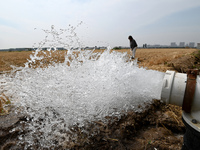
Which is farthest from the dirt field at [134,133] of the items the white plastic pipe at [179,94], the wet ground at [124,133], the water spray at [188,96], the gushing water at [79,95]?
the white plastic pipe at [179,94]

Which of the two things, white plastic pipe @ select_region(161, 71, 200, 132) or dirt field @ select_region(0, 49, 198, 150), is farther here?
dirt field @ select_region(0, 49, 198, 150)

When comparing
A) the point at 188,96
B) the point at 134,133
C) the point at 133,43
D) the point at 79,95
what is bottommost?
the point at 134,133

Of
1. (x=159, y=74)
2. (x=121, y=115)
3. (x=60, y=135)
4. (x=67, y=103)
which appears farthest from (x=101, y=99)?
(x=159, y=74)

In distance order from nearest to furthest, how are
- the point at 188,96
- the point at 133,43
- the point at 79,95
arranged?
the point at 188,96 → the point at 79,95 → the point at 133,43

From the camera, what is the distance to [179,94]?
1.37 meters

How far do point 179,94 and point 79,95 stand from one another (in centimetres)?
165

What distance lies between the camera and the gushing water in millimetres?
2086

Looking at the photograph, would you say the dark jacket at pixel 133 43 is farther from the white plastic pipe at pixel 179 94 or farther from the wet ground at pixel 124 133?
the white plastic pipe at pixel 179 94

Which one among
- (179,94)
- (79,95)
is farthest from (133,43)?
(179,94)

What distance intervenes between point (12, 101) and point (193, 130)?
2.88 metres

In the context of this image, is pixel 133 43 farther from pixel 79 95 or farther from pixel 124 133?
pixel 124 133

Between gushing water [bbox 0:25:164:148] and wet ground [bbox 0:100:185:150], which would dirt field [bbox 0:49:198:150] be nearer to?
wet ground [bbox 0:100:185:150]

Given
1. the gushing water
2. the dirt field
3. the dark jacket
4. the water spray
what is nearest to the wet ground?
the dirt field

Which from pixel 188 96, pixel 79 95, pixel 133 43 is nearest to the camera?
pixel 188 96
